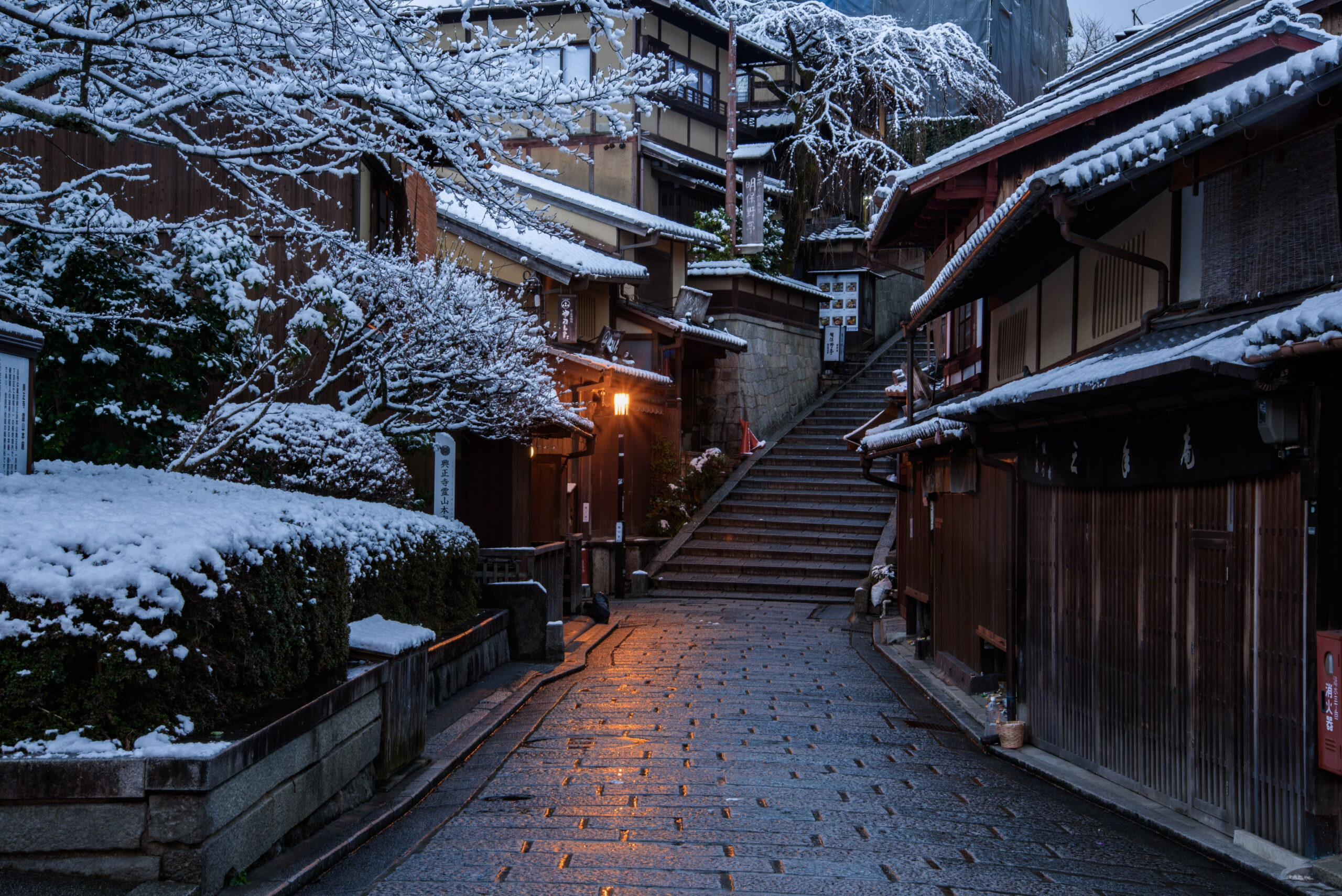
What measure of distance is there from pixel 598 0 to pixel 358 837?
589cm

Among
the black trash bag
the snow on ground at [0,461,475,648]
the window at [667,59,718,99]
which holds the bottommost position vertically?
the black trash bag

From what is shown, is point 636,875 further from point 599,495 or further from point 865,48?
point 865,48

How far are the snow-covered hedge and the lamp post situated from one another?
18600 mm

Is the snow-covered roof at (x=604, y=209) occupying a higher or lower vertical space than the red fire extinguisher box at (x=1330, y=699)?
higher

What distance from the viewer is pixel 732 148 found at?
39.2 metres

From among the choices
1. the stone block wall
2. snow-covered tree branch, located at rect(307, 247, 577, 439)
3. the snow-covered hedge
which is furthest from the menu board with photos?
the snow-covered hedge

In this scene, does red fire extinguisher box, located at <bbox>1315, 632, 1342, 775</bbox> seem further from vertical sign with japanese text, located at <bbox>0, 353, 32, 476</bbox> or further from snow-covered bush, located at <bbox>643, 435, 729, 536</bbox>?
snow-covered bush, located at <bbox>643, 435, 729, 536</bbox>

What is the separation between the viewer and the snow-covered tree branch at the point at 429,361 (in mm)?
15938

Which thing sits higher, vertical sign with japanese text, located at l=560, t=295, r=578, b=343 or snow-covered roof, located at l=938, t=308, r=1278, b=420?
vertical sign with japanese text, located at l=560, t=295, r=578, b=343

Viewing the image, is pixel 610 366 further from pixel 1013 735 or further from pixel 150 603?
pixel 150 603

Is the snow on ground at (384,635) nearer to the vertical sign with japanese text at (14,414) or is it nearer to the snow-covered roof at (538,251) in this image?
the vertical sign with japanese text at (14,414)

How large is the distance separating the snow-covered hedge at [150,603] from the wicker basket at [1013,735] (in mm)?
6641

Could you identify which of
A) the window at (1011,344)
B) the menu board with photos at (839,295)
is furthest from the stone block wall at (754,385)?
the window at (1011,344)

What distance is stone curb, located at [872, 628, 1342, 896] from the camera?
671cm
